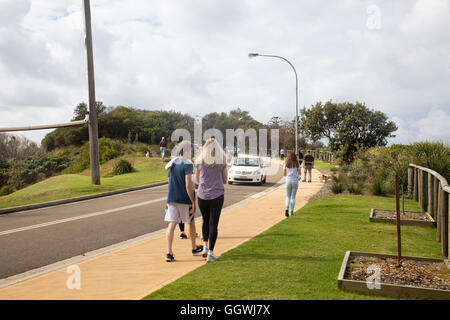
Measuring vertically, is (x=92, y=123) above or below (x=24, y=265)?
above

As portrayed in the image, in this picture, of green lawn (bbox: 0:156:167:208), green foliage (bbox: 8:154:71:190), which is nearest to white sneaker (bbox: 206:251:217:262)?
green lawn (bbox: 0:156:167:208)

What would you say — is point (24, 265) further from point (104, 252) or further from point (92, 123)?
point (92, 123)

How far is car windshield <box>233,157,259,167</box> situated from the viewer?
2080 cm

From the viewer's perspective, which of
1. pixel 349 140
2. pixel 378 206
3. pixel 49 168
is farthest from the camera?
pixel 349 140

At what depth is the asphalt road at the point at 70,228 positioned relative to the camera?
273 inches

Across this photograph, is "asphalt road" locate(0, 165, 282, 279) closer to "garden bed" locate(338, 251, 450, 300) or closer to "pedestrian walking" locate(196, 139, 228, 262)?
"pedestrian walking" locate(196, 139, 228, 262)

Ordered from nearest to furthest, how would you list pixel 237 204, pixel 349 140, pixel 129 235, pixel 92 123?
1. pixel 129 235
2. pixel 237 204
3. pixel 92 123
4. pixel 349 140

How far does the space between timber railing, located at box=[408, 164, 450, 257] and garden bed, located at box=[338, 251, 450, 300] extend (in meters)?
1.10

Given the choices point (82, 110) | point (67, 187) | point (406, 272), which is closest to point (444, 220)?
point (406, 272)

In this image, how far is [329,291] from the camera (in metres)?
4.44

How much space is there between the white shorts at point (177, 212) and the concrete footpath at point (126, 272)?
0.66 metres

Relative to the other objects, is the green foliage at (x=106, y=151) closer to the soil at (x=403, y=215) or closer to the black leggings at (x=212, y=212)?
the soil at (x=403, y=215)
